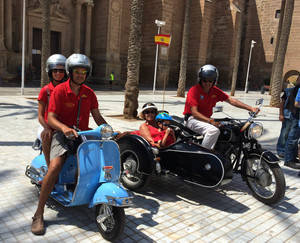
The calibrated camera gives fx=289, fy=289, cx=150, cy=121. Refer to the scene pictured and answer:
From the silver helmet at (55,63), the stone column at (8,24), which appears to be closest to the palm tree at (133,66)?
the silver helmet at (55,63)

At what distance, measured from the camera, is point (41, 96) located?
3336mm

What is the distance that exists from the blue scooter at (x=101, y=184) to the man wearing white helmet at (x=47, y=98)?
276 millimetres

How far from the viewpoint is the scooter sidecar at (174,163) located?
3.52 m

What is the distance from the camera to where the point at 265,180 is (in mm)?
3803

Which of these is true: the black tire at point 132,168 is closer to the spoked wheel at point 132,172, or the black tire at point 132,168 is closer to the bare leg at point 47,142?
the spoked wheel at point 132,172

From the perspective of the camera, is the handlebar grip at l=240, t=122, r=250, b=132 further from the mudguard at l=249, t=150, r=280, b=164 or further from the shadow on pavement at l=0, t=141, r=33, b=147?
the shadow on pavement at l=0, t=141, r=33, b=147

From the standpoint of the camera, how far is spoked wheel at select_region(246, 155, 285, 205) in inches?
143

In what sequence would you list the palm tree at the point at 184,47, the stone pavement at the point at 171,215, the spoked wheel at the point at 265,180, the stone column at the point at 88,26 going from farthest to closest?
the stone column at the point at 88,26
the palm tree at the point at 184,47
the spoked wheel at the point at 265,180
the stone pavement at the point at 171,215

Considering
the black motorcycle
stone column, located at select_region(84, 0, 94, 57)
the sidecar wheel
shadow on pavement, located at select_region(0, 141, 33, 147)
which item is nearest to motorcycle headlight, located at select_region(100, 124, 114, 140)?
the sidecar wheel

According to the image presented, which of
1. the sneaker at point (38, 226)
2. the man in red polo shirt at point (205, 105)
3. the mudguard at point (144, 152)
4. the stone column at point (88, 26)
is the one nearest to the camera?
the sneaker at point (38, 226)

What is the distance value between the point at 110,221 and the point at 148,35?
32288mm

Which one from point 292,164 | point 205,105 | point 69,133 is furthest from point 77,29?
point 69,133

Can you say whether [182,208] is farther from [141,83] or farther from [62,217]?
[141,83]

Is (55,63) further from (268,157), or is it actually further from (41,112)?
(268,157)
